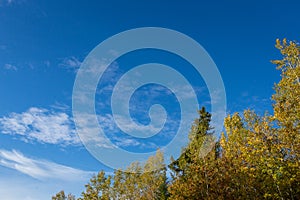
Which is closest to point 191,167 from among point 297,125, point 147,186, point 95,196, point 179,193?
point 179,193

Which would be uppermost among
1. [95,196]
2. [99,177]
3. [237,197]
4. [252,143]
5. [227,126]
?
[227,126]

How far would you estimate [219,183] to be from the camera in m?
24.6

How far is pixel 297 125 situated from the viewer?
18.8m

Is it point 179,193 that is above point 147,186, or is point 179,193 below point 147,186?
below

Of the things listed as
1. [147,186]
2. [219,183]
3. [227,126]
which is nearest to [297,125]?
[219,183]

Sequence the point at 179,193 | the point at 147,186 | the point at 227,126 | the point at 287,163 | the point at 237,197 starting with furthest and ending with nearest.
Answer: the point at 147,186, the point at 227,126, the point at 179,193, the point at 237,197, the point at 287,163

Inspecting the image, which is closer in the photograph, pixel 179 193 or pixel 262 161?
pixel 262 161

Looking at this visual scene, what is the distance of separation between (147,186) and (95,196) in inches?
402

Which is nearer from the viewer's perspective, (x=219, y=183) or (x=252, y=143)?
(x=252, y=143)

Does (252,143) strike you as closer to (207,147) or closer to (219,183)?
(219,183)

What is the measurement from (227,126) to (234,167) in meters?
11.9

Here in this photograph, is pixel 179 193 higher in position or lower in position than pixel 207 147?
lower

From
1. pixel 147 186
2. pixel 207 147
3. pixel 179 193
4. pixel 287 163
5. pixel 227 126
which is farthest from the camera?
pixel 147 186

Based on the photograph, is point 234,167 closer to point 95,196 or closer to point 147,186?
point 95,196
